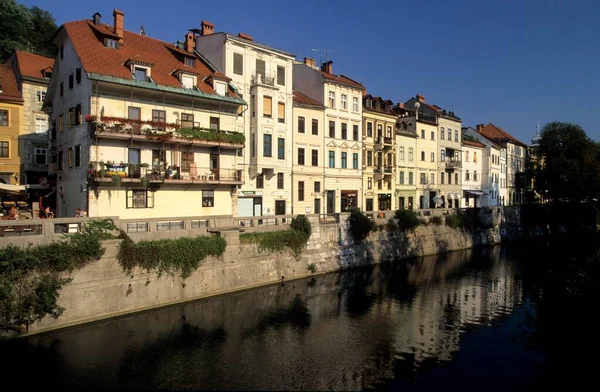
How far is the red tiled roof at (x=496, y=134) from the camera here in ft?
275

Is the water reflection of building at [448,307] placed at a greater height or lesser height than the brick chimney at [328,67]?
lesser

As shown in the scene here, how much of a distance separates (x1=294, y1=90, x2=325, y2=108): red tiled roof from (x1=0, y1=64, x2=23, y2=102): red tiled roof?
26.3 m

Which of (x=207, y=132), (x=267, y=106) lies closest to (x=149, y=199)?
(x=207, y=132)

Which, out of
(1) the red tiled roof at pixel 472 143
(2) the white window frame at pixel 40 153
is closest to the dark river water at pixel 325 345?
(2) the white window frame at pixel 40 153

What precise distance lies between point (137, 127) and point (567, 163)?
192ft

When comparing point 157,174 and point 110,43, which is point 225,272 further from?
point 110,43

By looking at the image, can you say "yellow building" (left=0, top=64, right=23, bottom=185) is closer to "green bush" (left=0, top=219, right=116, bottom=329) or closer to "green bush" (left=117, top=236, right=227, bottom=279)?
"green bush" (left=117, top=236, right=227, bottom=279)

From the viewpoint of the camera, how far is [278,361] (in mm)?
19234

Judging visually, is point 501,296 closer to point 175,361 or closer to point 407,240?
point 407,240

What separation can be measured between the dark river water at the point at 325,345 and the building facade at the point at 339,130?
18.7 metres

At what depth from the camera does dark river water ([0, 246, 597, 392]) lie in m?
17.6

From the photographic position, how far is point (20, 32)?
62.7m

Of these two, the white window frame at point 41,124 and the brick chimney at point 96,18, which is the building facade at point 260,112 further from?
the white window frame at point 41,124

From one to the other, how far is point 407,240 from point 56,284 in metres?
33.4
